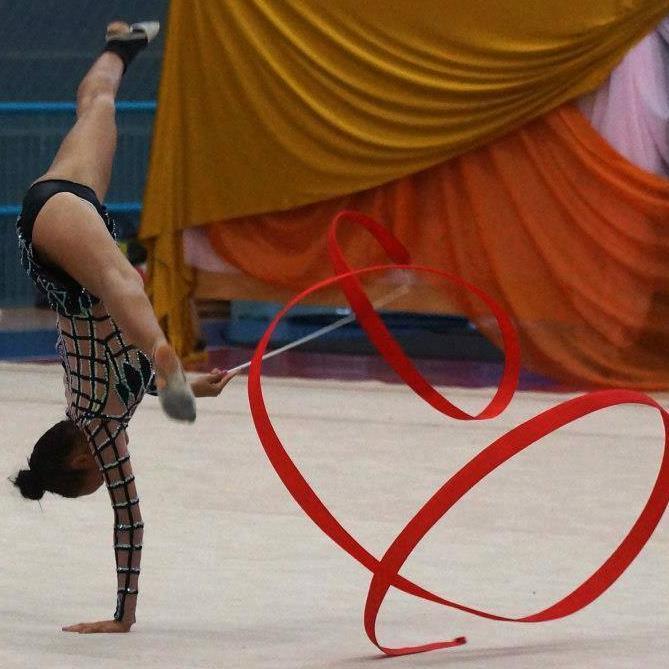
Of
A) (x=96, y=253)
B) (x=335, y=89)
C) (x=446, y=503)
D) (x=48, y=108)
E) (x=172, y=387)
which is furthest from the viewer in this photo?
(x=48, y=108)

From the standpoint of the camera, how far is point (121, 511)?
3.61 meters

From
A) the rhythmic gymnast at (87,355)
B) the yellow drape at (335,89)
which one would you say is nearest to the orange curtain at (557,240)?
the yellow drape at (335,89)

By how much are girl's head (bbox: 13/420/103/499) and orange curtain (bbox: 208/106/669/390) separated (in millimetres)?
4378

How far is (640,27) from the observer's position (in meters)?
7.41

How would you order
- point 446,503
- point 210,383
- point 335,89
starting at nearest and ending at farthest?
point 446,503
point 210,383
point 335,89

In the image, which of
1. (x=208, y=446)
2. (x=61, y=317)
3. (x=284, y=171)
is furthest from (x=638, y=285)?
(x=61, y=317)

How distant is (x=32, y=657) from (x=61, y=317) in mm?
771

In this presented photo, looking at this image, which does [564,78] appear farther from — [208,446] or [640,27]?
[208,446]

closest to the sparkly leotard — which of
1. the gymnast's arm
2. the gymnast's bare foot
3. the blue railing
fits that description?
the gymnast's arm

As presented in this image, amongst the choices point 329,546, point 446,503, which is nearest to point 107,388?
point 446,503

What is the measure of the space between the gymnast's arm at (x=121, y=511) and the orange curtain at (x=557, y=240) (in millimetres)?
4318

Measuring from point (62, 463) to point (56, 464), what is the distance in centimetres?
1

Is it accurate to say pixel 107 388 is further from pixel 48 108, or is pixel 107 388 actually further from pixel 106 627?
pixel 48 108

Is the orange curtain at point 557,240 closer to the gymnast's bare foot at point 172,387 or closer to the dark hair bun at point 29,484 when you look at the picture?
the dark hair bun at point 29,484
